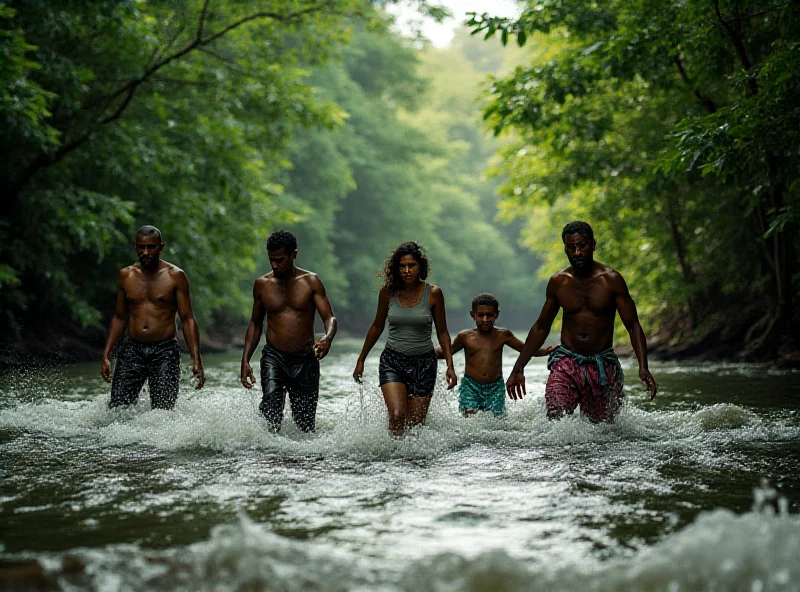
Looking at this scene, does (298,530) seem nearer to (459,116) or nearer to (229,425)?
(229,425)

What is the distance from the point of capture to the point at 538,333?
7836mm

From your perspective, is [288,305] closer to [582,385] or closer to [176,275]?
[176,275]

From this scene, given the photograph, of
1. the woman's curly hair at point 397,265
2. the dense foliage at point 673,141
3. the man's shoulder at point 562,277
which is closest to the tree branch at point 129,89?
the dense foliage at point 673,141

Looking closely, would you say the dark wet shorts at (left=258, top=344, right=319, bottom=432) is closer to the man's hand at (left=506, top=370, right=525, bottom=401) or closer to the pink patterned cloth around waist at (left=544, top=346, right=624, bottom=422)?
the man's hand at (left=506, top=370, right=525, bottom=401)

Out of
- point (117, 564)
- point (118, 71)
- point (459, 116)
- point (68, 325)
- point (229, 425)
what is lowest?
point (117, 564)

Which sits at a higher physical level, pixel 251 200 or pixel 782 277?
pixel 251 200

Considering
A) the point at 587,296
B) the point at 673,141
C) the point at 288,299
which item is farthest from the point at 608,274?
the point at 673,141

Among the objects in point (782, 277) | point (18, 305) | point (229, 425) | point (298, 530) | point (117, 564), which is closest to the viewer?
point (117, 564)

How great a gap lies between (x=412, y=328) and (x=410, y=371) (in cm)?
36

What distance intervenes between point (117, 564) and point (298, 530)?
0.97 metres

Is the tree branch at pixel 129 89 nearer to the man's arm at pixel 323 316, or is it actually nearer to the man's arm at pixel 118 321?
the man's arm at pixel 118 321

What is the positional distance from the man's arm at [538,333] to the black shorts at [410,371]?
69cm

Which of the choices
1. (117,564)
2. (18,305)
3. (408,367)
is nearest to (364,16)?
(18,305)

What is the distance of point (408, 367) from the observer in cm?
758
